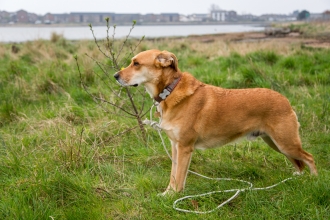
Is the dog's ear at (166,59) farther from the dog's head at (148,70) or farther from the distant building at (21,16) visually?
the distant building at (21,16)

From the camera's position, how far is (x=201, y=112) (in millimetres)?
4633

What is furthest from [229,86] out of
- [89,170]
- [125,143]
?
[89,170]

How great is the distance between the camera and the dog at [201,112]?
454cm

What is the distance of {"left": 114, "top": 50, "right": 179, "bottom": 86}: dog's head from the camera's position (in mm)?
4525

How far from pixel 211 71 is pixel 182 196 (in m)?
6.70

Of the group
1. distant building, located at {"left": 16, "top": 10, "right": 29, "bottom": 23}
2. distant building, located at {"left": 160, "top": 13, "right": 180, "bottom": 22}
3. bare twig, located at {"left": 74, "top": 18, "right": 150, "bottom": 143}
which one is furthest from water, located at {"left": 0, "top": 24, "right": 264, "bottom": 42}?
distant building, located at {"left": 160, "top": 13, "right": 180, "bottom": 22}

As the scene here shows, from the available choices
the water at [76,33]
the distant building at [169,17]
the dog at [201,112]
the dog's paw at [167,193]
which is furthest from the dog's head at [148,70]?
the distant building at [169,17]

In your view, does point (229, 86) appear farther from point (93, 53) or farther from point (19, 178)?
point (93, 53)

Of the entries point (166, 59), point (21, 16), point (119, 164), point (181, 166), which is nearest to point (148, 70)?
point (166, 59)

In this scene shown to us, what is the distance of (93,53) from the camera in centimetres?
1434

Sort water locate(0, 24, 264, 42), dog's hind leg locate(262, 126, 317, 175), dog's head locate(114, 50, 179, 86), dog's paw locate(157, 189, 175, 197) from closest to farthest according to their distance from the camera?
dog's paw locate(157, 189, 175, 197)
dog's head locate(114, 50, 179, 86)
dog's hind leg locate(262, 126, 317, 175)
water locate(0, 24, 264, 42)

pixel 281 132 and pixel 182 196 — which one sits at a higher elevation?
pixel 281 132

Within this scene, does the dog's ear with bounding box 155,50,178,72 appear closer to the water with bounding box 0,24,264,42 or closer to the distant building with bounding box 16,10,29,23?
the water with bounding box 0,24,264,42

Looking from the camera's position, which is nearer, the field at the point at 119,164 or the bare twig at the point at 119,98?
the field at the point at 119,164
